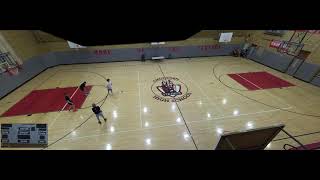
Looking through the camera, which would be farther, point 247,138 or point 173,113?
point 173,113

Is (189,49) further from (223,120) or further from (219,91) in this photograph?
(223,120)

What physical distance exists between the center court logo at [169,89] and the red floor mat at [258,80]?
5.03 metres

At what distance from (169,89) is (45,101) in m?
8.77

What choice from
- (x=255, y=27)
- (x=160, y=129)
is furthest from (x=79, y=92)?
(x=255, y=27)

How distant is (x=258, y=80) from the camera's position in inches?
585

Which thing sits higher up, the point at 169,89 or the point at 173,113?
the point at 169,89

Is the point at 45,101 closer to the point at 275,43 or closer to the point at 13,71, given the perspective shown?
the point at 13,71

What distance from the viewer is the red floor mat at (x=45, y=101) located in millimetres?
11078
